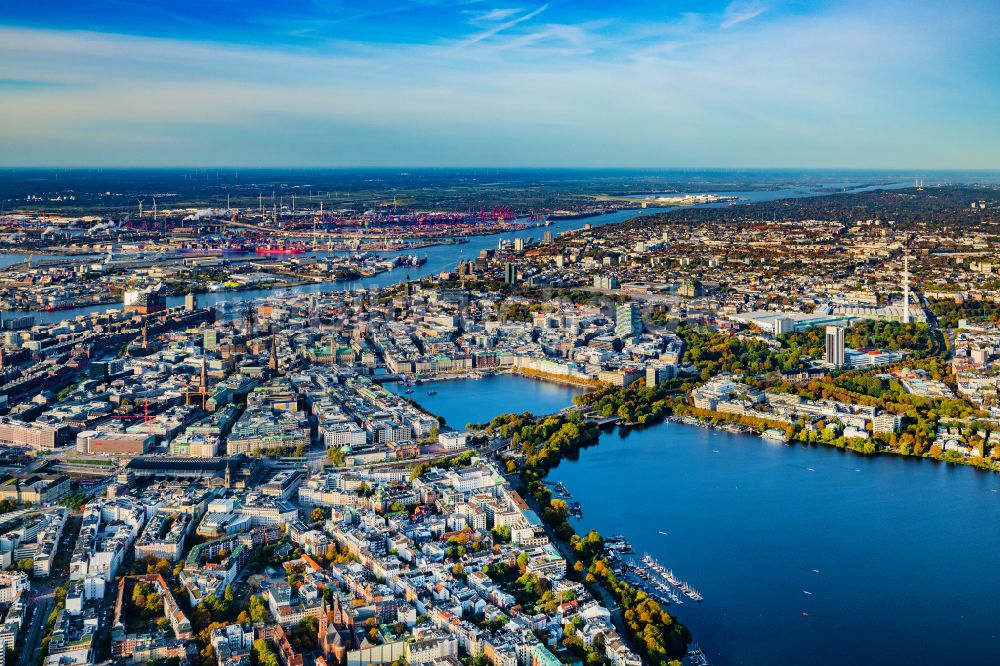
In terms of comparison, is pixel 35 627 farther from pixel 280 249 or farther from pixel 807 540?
pixel 280 249

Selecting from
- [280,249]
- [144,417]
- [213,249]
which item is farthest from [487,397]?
[213,249]

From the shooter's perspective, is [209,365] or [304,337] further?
[304,337]

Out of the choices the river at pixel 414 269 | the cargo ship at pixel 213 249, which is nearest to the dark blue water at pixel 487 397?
the river at pixel 414 269

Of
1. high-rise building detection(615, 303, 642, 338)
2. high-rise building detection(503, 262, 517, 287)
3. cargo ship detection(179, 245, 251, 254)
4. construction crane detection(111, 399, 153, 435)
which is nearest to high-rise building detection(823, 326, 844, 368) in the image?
high-rise building detection(615, 303, 642, 338)

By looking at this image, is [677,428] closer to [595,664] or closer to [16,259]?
[595,664]

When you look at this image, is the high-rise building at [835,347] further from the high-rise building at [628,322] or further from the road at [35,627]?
the road at [35,627]

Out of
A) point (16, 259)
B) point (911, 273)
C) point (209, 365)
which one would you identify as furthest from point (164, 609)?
point (16, 259)
